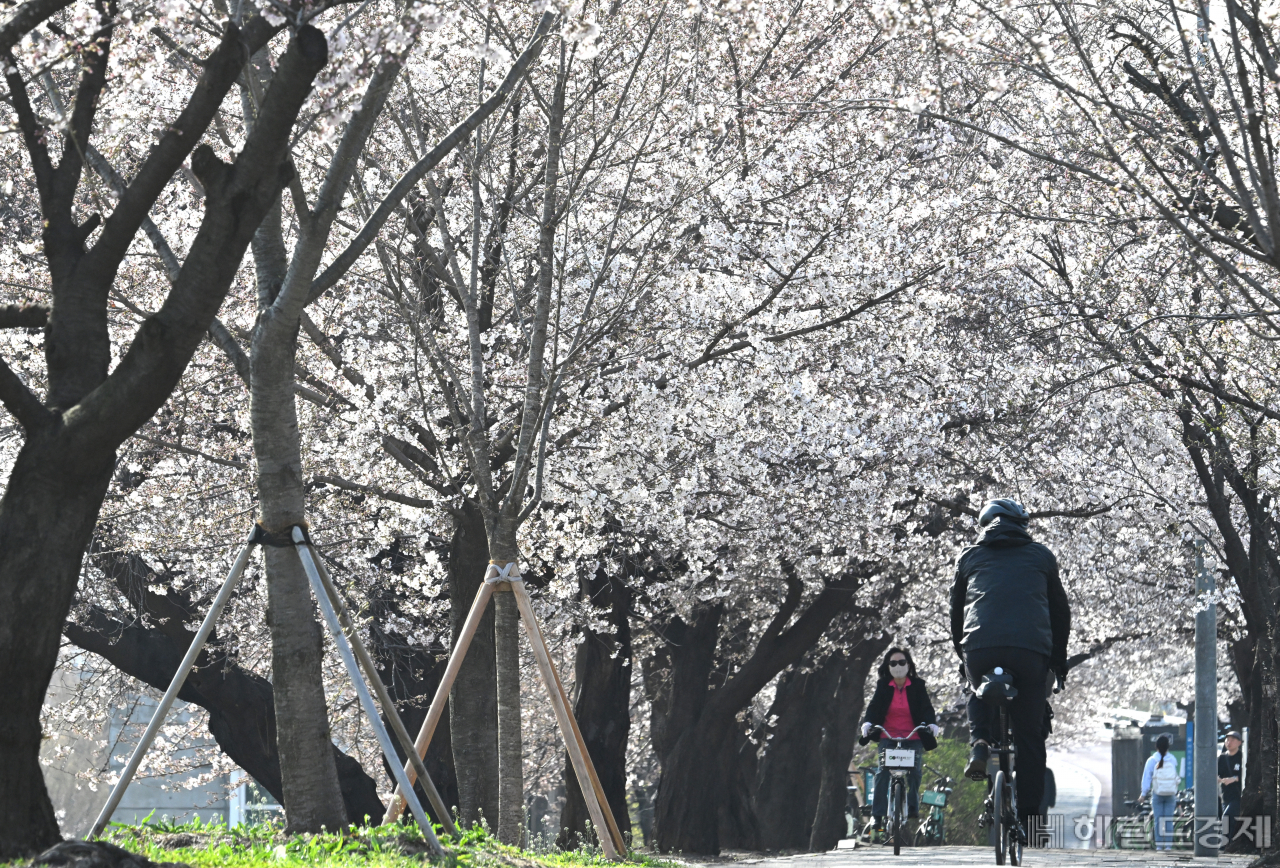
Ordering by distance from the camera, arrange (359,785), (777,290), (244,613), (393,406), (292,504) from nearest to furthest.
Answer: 1. (292,504)
2. (777,290)
3. (393,406)
4. (359,785)
5. (244,613)

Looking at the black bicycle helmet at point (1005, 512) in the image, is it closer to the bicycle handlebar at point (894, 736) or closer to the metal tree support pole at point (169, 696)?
the bicycle handlebar at point (894, 736)

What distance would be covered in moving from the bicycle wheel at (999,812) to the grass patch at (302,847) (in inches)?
101

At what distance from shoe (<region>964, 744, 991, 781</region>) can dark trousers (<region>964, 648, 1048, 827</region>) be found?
0.34 ft

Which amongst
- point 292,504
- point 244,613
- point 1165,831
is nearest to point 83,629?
point 244,613

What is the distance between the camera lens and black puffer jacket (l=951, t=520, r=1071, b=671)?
862 centimetres

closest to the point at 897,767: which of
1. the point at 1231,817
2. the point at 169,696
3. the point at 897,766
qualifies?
the point at 897,766

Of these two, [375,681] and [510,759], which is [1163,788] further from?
[375,681]

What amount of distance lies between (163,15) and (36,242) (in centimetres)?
818

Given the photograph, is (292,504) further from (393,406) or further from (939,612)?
(939,612)

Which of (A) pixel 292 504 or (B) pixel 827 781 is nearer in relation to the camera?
(A) pixel 292 504

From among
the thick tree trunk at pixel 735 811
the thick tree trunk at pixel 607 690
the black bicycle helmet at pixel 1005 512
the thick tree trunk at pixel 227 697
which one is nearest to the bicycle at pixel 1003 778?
the black bicycle helmet at pixel 1005 512

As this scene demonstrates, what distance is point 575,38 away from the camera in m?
8.38

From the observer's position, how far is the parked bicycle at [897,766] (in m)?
12.4

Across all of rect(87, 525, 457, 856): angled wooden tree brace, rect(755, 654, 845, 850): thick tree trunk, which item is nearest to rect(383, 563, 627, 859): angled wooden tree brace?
rect(87, 525, 457, 856): angled wooden tree brace
